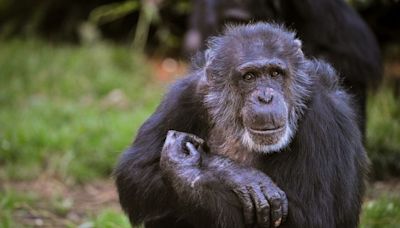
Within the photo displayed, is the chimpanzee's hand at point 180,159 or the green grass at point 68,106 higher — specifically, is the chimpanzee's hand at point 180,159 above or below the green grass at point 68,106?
above

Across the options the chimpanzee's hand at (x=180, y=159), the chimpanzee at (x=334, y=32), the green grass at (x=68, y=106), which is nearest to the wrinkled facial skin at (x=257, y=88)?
the chimpanzee's hand at (x=180, y=159)

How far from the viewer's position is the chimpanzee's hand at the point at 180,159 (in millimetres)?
4848

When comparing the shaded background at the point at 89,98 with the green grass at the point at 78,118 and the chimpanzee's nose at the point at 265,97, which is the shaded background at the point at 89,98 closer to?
the green grass at the point at 78,118

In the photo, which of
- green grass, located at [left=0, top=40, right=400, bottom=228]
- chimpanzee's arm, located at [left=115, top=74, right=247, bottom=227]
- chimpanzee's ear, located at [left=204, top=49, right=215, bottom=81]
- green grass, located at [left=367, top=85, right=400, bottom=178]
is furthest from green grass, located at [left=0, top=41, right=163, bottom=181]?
chimpanzee's ear, located at [left=204, top=49, right=215, bottom=81]

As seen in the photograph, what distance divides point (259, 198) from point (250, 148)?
43 centimetres

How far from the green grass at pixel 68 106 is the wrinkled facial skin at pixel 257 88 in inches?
114

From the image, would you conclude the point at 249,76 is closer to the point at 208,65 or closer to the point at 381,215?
the point at 208,65

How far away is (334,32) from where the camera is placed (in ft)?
26.3

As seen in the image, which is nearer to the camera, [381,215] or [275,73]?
[275,73]

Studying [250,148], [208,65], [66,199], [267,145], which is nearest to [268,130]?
[267,145]

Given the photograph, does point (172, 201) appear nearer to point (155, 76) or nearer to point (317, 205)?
point (317, 205)

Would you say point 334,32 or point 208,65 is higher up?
point 334,32

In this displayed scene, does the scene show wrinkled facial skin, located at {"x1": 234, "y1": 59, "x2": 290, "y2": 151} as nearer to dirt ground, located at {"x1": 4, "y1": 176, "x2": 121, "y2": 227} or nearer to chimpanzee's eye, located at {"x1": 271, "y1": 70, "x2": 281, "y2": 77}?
chimpanzee's eye, located at {"x1": 271, "y1": 70, "x2": 281, "y2": 77}

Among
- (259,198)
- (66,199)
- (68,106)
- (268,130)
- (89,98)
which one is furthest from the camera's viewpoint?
(89,98)
